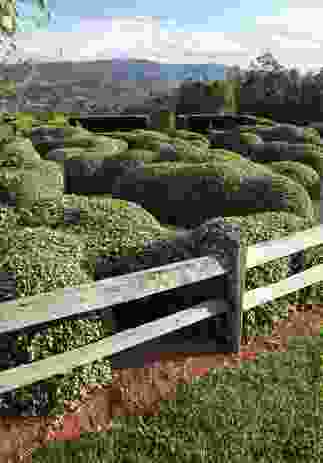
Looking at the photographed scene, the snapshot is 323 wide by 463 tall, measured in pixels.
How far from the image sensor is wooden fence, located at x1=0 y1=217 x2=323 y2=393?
139 inches

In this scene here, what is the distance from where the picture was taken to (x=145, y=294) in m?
4.05

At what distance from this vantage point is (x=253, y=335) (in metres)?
5.07

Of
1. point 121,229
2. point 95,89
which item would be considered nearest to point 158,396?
point 121,229

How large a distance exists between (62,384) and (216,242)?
80.1 inches

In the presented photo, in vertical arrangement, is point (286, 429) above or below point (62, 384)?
below

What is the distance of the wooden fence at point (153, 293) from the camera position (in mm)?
3520

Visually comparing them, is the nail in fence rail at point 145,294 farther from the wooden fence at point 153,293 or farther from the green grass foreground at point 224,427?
the green grass foreground at point 224,427

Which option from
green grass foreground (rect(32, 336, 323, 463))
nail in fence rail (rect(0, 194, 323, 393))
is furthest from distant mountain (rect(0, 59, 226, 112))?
green grass foreground (rect(32, 336, 323, 463))

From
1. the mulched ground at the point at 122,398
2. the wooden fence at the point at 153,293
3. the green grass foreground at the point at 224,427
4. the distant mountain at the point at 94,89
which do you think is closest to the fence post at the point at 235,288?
the wooden fence at the point at 153,293

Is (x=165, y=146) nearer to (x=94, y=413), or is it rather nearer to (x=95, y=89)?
(x=94, y=413)

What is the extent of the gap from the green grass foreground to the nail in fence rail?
1.89ft

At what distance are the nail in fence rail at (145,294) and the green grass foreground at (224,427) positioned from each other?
58 cm

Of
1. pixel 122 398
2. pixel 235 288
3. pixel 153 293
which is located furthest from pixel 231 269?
pixel 122 398

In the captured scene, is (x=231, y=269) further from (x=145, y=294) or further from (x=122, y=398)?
(x=122, y=398)
